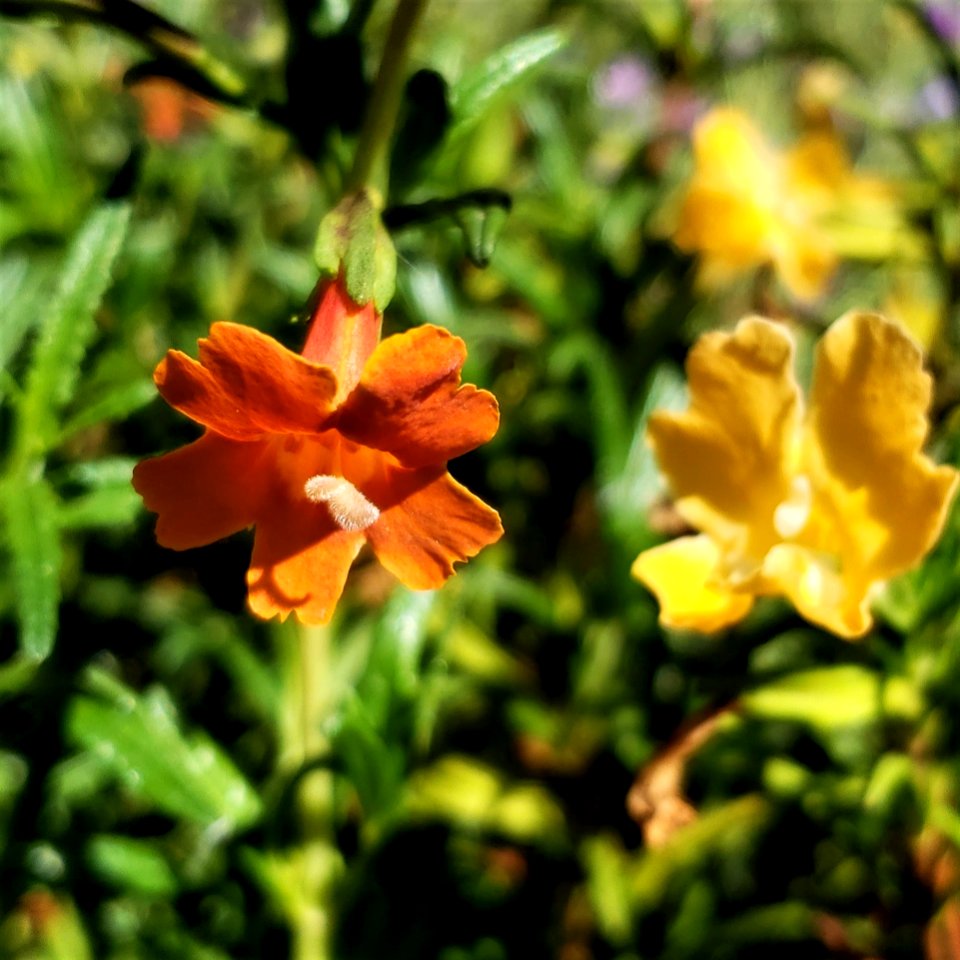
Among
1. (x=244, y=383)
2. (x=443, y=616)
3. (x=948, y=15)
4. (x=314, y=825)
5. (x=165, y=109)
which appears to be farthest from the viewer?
(x=948, y=15)

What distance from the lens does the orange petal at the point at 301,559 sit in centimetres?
80

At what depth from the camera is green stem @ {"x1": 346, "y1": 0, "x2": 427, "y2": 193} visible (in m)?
0.83

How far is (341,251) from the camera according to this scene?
0.80 m

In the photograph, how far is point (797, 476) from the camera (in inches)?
38.2

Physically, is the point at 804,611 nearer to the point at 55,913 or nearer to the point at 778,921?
the point at 778,921

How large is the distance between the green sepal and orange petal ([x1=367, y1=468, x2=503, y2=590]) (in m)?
0.13

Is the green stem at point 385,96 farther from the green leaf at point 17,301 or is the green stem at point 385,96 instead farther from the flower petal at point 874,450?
the green leaf at point 17,301

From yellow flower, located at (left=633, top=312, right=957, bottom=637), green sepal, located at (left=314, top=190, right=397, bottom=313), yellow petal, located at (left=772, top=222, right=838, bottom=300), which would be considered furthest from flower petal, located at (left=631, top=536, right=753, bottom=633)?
yellow petal, located at (left=772, top=222, right=838, bottom=300)

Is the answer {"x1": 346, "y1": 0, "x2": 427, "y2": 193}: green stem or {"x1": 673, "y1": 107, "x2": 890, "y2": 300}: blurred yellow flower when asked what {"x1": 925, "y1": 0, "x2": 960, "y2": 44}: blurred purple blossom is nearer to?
{"x1": 673, "y1": 107, "x2": 890, "y2": 300}: blurred yellow flower

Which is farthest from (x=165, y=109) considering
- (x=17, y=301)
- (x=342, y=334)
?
(x=342, y=334)

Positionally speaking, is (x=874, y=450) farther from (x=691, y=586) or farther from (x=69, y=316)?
(x=69, y=316)

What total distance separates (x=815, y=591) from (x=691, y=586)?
10 centimetres

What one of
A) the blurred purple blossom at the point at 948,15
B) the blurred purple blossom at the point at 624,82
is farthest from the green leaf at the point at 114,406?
the blurred purple blossom at the point at 948,15

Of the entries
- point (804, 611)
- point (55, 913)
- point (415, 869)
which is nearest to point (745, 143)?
point (804, 611)
